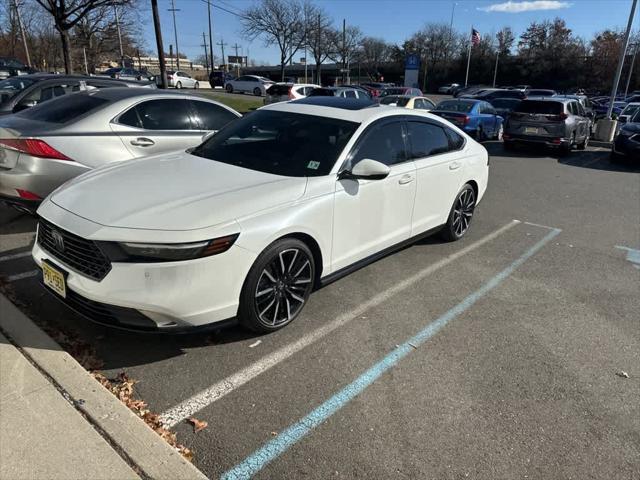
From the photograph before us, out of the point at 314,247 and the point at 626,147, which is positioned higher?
the point at 314,247

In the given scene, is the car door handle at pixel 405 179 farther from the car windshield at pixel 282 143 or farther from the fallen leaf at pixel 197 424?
the fallen leaf at pixel 197 424

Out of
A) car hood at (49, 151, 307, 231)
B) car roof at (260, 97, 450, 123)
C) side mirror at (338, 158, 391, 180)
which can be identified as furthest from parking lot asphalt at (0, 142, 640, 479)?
car roof at (260, 97, 450, 123)

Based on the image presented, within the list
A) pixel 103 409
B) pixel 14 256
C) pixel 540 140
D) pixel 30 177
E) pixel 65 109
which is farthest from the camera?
pixel 540 140

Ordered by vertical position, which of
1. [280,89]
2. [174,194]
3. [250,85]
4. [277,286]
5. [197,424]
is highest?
[280,89]

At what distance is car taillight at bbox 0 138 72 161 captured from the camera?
187 inches

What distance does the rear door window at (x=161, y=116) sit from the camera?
5.54m

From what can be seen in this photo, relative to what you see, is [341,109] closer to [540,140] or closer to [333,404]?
[333,404]

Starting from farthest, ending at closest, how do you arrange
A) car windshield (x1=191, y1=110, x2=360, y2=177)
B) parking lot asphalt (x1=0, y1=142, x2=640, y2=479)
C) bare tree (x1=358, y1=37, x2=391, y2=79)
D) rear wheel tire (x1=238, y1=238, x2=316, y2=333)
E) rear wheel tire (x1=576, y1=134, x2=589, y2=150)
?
bare tree (x1=358, y1=37, x2=391, y2=79) → rear wheel tire (x1=576, y1=134, x2=589, y2=150) → car windshield (x1=191, y1=110, x2=360, y2=177) → rear wheel tire (x1=238, y1=238, x2=316, y2=333) → parking lot asphalt (x1=0, y1=142, x2=640, y2=479)

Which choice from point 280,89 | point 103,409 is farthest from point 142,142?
point 280,89

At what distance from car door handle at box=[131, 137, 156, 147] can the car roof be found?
1.79 metres

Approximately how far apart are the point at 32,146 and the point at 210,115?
2.29 meters

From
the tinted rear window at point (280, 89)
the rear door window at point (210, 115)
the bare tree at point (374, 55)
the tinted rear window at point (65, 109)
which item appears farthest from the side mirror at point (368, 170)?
the bare tree at point (374, 55)

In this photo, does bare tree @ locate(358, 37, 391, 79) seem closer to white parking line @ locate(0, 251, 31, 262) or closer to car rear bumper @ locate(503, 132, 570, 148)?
car rear bumper @ locate(503, 132, 570, 148)

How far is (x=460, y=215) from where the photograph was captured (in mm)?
5711
